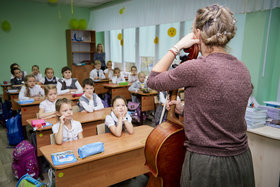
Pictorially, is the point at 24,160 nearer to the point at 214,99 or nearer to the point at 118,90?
the point at 214,99

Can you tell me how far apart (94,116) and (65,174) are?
4.19 feet

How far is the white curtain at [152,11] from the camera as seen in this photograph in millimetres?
3781

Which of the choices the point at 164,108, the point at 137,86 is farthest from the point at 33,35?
the point at 164,108

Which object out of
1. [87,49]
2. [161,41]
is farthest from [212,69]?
[87,49]

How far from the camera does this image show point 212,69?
82cm

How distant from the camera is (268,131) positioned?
217 cm

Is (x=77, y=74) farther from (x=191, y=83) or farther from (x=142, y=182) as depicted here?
(x=191, y=83)

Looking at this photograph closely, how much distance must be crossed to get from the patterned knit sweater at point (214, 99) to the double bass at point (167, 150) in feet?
0.77

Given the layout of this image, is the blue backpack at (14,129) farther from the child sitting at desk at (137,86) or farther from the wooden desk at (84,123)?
the child sitting at desk at (137,86)

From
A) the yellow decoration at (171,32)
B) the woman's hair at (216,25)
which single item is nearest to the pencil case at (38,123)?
the woman's hair at (216,25)

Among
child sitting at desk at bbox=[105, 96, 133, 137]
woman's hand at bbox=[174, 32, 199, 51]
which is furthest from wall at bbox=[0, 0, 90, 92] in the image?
woman's hand at bbox=[174, 32, 199, 51]

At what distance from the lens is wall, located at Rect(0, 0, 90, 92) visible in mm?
6973

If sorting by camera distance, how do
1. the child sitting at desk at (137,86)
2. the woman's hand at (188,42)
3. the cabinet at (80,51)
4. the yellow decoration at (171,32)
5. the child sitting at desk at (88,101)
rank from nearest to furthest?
1. the woman's hand at (188,42)
2. the child sitting at desk at (88,101)
3. the child sitting at desk at (137,86)
4. the yellow decoration at (171,32)
5. the cabinet at (80,51)

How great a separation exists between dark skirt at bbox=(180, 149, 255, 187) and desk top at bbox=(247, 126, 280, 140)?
1360mm
